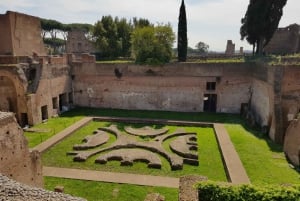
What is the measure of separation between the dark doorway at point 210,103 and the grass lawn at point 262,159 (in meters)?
5.63

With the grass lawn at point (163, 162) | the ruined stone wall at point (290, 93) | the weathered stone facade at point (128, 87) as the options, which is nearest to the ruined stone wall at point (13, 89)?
the weathered stone facade at point (128, 87)

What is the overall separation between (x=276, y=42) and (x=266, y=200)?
24.9m

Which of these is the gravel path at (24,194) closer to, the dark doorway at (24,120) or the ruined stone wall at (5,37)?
the dark doorway at (24,120)

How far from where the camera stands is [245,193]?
24.8 feet

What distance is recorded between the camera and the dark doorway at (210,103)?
76.0 feet

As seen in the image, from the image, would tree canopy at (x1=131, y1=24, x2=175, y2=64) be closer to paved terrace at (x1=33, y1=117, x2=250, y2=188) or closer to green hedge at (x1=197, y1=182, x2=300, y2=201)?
paved terrace at (x1=33, y1=117, x2=250, y2=188)

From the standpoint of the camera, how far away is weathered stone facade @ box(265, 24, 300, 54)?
1052 inches

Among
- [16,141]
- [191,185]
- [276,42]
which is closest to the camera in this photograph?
[191,185]

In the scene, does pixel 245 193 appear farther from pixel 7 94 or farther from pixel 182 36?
pixel 182 36

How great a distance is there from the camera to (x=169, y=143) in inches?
626

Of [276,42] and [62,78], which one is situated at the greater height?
[276,42]

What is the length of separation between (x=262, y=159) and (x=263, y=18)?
628 inches

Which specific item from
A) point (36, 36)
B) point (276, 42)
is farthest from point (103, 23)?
point (276, 42)

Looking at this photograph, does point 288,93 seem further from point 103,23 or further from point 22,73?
point 103,23
